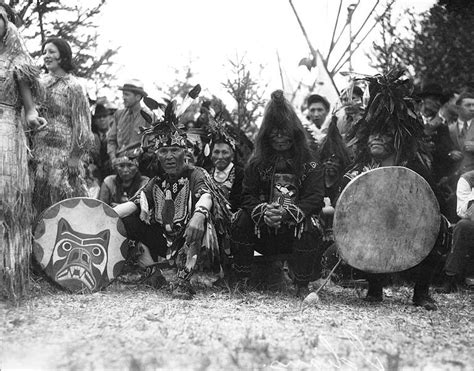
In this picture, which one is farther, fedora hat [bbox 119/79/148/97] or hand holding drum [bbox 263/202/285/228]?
fedora hat [bbox 119/79/148/97]

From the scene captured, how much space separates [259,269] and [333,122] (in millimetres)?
1550

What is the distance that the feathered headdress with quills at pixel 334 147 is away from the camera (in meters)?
6.01

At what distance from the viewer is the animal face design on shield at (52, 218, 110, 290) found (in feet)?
15.7

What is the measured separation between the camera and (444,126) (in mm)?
6676

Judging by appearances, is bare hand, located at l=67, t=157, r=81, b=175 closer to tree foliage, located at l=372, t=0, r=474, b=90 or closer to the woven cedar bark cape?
the woven cedar bark cape

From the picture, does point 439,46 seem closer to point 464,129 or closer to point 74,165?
point 464,129

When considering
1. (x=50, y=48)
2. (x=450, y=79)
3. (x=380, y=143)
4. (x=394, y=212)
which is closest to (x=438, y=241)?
(x=394, y=212)

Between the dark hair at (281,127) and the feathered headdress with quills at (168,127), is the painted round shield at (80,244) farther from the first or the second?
the dark hair at (281,127)

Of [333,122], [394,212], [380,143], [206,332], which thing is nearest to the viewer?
[206,332]

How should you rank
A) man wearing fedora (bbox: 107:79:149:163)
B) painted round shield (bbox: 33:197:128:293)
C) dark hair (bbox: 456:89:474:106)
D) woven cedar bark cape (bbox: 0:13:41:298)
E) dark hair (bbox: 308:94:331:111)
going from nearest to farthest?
woven cedar bark cape (bbox: 0:13:41:298) < painted round shield (bbox: 33:197:128:293) < dark hair (bbox: 456:89:474:106) < man wearing fedora (bbox: 107:79:149:163) < dark hair (bbox: 308:94:331:111)

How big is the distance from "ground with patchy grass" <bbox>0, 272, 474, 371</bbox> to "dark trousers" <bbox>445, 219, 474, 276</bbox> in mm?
353

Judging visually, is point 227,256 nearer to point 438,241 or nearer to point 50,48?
point 438,241

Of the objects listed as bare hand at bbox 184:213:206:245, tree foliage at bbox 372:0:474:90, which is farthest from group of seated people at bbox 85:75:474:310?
tree foliage at bbox 372:0:474:90

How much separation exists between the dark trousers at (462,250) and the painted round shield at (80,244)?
8.47ft
